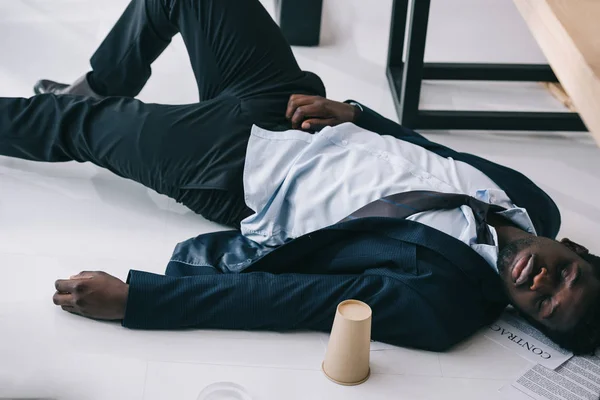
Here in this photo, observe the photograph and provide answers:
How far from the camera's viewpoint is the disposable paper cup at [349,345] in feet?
5.85

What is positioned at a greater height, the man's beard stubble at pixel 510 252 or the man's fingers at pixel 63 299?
the man's beard stubble at pixel 510 252

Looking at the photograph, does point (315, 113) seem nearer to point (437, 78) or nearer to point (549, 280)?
point (549, 280)

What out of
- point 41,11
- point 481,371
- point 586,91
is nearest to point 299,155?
point 481,371

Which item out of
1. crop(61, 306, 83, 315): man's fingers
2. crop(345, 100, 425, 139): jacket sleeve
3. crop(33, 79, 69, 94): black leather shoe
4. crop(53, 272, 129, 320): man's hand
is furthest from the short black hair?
crop(33, 79, 69, 94): black leather shoe

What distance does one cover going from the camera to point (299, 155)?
2133 millimetres

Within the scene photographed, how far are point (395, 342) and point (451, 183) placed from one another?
16.4 inches

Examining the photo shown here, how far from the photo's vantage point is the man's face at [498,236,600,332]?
1.86 m

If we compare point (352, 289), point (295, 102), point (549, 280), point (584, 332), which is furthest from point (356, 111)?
point (584, 332)

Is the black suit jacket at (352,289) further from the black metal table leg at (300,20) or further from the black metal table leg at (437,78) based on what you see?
the black metal table leg at (300,20)

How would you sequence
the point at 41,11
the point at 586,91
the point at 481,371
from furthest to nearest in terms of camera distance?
the point at 41,11, the point at 481,371, the point at 586,91

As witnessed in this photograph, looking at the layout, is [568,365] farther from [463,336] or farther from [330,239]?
[330,239]

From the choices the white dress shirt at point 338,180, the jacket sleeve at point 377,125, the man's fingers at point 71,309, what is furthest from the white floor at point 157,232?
the jacket sleeve at point 377,125

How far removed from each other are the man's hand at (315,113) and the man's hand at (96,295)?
63cm

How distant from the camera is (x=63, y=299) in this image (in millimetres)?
1953
